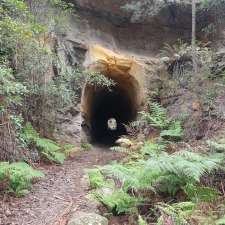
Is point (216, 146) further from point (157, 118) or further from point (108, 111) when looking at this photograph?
point (108, 111)

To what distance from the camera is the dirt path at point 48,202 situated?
17.1 ft

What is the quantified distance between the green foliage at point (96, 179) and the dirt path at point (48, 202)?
191 mm

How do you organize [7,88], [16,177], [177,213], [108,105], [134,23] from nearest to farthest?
1. [177,213]
2. [16,177]
3. [7,88]
4. [134,23]
5. [108,105]

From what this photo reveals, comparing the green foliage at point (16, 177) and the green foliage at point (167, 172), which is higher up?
the green foliage at point (167, 172)

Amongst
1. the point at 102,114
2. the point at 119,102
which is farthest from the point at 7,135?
the point at 102,114

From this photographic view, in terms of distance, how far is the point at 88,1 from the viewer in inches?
579

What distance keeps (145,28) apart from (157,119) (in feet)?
18.8

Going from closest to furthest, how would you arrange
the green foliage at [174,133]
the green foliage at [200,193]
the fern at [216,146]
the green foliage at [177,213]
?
the green foliage at [177,213] < the green foliage at [200,193] < the fern at [216,146] < the green foliage at [174,133]

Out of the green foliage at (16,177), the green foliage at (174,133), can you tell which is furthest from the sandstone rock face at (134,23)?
the green foliage at (16,177)

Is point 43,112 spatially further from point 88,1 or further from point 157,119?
point 88,1

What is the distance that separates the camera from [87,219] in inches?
189

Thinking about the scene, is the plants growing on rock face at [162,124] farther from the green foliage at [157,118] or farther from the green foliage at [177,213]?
the green foliage at [177,213]

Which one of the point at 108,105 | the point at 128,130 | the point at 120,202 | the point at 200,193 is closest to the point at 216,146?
the point at 200,193

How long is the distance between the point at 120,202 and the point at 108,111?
1936 centimetres
